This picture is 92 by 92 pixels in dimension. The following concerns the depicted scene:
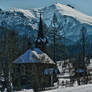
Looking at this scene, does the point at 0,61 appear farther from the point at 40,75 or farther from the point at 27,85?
the point at 40,75

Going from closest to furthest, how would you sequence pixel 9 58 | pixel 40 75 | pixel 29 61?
pixel 40 75 → pixel 9 58 → pixel 29 61

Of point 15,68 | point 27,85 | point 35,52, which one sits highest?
point 35,52

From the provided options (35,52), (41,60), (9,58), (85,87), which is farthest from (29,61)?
(85,87)

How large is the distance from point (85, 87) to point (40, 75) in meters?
11.0

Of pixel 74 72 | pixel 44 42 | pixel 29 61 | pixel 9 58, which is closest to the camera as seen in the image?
pixel 9 58

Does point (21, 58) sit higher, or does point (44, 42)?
point (44, 42)

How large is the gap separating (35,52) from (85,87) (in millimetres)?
22466

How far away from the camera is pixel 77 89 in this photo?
7137 millimetres

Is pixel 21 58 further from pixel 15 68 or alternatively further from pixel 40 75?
pixel 40 75

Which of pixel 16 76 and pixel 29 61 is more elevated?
pixel 29 61

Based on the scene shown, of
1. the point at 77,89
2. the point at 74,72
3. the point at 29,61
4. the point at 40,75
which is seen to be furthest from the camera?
the point at 29,61

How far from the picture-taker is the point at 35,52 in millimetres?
29906

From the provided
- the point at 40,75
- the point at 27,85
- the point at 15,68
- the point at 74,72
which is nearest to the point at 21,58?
the point at 15,68

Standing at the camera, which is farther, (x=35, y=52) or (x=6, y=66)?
(x=35, y=52)
